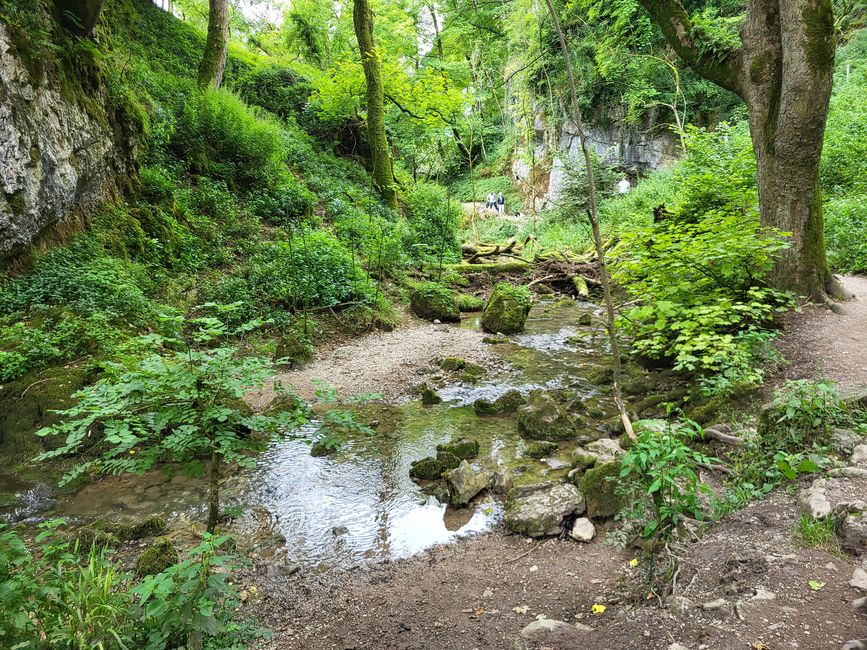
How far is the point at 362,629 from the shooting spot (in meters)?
3.07

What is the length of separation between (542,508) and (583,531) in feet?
1.40

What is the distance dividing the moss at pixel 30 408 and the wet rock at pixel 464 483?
4529mm

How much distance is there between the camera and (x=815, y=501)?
271cm

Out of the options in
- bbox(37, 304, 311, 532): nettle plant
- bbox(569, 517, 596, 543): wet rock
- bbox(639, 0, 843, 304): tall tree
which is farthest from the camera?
bbox(639, 0, 843, 304): tall tree

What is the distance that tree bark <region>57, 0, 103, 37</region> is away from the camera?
26.7ft

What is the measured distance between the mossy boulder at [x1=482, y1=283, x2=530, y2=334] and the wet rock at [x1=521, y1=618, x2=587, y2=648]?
885cm

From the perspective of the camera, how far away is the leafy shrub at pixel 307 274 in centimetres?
992

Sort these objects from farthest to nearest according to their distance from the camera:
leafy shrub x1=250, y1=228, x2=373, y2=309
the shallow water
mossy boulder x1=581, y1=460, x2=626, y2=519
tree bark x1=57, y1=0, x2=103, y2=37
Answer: leafy shrub x1=250, y1=228, x2=373, y2=309 → tree bark x1=57, y1=0, x2=103, y2=37 → the shallow water → mossy boulder x1=581, y1=460, x2=626, y2=519

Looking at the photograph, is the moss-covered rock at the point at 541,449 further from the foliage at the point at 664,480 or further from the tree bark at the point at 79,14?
the tree bark at the point at 79,14

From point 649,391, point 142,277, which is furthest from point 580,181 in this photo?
point 142,277

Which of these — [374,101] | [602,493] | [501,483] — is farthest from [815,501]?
[374,101]

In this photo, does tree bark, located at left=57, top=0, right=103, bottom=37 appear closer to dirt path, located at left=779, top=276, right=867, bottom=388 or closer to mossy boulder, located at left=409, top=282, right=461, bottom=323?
mossy boulder, located at left=409, top=282, right=461, bottom=323

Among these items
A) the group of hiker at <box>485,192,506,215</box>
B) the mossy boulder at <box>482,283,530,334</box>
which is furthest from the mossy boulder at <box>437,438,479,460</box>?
the group of hiker at <box>485,192,506,215</box>

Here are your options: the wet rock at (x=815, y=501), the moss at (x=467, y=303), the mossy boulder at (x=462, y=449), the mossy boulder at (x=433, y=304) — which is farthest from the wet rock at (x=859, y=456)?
the moss at (x=467, y=303)
